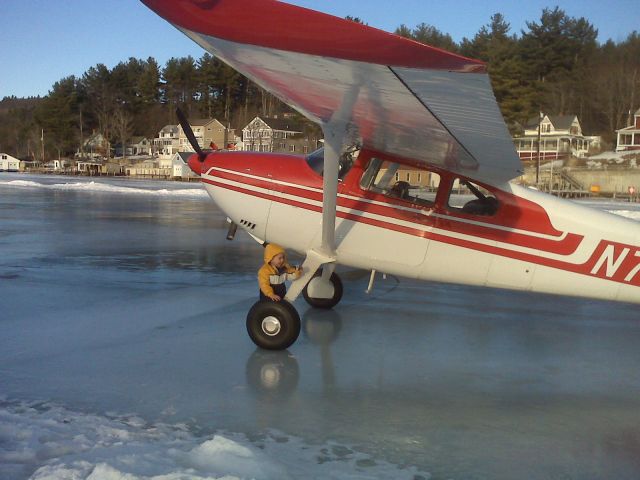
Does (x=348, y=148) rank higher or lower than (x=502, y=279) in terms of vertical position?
higher

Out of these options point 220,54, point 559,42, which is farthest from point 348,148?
point 559,42

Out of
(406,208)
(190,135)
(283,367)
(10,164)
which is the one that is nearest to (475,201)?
(406,208)

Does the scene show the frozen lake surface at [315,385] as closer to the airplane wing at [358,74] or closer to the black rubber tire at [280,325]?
the black rubber tire at [280,325]

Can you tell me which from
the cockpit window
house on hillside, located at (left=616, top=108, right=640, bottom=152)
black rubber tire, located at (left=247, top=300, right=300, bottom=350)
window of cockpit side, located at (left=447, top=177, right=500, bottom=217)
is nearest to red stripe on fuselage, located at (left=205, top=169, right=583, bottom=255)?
window of cockpit side, located at (left=447, top=177, right=500, bottom=217)

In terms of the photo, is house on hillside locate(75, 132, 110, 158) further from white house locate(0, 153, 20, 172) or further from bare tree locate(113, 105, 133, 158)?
white house locate(0, 153, 20, 172)

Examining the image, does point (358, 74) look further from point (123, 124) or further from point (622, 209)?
point (123, 124)

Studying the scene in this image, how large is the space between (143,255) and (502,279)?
281 inches

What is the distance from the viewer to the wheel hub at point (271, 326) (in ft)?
19.3

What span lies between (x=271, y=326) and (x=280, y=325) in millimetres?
92

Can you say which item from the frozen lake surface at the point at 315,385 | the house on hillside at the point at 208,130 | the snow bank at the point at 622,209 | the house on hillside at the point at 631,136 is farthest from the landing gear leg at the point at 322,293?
the house on hillside at the point at 208,130

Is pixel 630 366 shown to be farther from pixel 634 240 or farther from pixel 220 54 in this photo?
pixel 220 54

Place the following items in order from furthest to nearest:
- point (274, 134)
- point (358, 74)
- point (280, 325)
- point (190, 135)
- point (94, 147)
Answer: point (94, 147) < point (274, 134) < point (190, 135) < point (280, 325) < point (358, 74)

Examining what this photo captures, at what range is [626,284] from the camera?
6188mm

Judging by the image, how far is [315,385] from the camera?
5.03 meters
